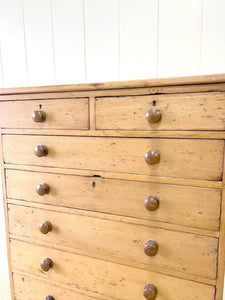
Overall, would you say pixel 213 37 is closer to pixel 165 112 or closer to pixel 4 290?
pixel 165 112

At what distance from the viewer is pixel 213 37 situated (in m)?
1.06

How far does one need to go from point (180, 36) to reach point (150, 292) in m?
1.15

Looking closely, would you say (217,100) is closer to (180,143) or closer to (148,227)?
(180,143)

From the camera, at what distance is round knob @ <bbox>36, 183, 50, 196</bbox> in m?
0.89

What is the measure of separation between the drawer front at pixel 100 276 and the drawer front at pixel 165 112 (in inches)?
20.7

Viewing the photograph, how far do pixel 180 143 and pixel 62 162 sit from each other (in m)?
0.46

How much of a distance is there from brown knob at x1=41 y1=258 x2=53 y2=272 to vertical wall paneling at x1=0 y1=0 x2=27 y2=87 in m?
1.15

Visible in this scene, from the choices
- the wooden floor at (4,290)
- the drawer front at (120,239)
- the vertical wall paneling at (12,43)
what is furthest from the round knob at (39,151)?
the wooden floor at (4,290)

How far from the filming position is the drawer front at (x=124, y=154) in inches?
26.7

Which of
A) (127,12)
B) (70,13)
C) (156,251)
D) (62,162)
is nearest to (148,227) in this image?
(156,251)

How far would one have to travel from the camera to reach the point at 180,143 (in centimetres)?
70

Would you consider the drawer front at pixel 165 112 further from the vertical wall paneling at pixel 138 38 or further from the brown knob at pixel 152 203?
the vertical wall paneling at pixel 138 38

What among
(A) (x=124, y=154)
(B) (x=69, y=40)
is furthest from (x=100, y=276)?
(B) (x=69, y=40)

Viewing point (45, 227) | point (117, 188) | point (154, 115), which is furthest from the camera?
point (45, 227)
